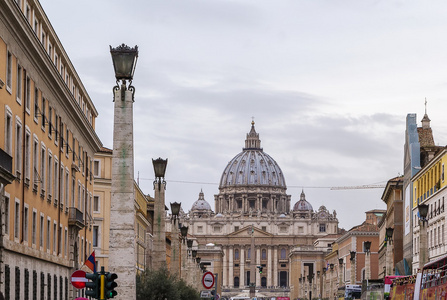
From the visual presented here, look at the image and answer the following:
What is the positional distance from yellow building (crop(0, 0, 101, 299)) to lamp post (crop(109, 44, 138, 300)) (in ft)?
16.0

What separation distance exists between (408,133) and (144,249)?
85.9ft

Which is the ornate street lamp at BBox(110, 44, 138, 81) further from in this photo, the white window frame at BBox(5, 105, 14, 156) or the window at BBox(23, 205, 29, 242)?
the window at BBox(23, 205, 29, 242)

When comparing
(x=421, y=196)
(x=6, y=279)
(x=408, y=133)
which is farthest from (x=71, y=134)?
(x=408, y=133)

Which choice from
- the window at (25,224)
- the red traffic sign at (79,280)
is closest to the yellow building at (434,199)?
the window at (25,224)

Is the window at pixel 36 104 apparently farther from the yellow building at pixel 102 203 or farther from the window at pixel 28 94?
the yellow building at pixel 102 203

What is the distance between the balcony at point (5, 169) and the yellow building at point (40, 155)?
956mm

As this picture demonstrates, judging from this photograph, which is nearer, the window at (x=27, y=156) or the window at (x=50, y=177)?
the window at (x=27, y=156)

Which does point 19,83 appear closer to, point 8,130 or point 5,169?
point 8,130

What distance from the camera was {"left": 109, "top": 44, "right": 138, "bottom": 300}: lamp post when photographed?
2595 cm

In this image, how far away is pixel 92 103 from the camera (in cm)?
6038

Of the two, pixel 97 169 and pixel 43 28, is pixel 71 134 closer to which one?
pixel 43 28

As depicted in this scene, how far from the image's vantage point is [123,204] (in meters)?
26.1

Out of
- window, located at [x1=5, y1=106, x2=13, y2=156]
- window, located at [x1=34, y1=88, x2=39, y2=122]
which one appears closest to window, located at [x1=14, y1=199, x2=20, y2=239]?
window, located at [x1=5, y1=106, x2=13, y2=156]

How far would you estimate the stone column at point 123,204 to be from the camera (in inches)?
1023
